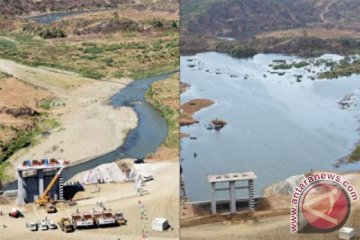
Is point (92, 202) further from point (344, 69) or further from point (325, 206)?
point (344, 69)

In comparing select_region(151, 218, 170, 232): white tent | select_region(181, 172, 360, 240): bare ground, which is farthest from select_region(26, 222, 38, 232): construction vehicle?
select_region(181, 172, 360, 240): bare ground

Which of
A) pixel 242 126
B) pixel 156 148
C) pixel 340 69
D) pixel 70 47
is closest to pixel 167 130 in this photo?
pixel 156 148

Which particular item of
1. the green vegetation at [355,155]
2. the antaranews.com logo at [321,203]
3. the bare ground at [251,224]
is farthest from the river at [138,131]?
the green vegetation at [355,155]

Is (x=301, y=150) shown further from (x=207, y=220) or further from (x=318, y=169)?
(x=207, y=220)

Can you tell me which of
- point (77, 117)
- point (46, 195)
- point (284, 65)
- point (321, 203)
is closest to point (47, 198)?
point (46, 195)

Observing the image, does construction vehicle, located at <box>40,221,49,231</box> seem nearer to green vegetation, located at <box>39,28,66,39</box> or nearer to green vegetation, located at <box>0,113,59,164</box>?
green vegetation, located at <box>0,113,59,164</box>

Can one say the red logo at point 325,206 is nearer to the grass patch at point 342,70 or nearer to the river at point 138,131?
the grass patch at point 342,70
